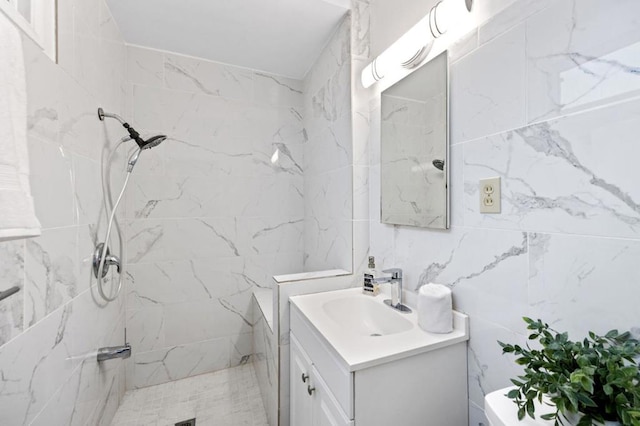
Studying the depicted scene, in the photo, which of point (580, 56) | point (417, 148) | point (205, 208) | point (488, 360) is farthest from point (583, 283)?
point (205, 208)

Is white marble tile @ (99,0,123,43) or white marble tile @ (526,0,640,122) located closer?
white marble tile @ (526,0,640,122)

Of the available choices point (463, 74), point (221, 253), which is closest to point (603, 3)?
point (463, 74)

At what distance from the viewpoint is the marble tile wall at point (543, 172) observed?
0.61 metres

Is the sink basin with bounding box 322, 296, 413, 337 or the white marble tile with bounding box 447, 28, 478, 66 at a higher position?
the white marble tile with bounding box 447, 28, 478, 66

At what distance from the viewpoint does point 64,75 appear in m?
1.03

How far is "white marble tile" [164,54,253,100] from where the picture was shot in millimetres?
1956

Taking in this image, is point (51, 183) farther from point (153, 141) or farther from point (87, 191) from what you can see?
point (153, 141)

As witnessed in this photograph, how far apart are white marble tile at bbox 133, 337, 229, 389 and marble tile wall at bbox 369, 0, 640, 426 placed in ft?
5.77

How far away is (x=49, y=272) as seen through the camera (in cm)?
93

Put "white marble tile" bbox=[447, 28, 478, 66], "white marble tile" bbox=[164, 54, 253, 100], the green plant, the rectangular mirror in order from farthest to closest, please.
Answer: "white marble tile" bbox=[164, 54, 253, 100] < the rectangular mirror < "white marble tile" bbox=[447, 28, 478, 66] < the green plant

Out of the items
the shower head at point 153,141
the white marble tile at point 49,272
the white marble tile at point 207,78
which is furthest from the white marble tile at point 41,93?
the white marble tile at point 207,78

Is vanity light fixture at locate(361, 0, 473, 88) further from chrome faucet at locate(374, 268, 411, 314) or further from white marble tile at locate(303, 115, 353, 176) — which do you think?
chrome faucet at locate(374, 268, 411, 314)

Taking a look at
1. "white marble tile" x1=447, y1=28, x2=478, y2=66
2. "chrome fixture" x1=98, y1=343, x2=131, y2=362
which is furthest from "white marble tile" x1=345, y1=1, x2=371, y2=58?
"chrome fixture" x1=98, y1=343, x2=131, y2=362

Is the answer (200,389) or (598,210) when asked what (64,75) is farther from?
(200,389)
